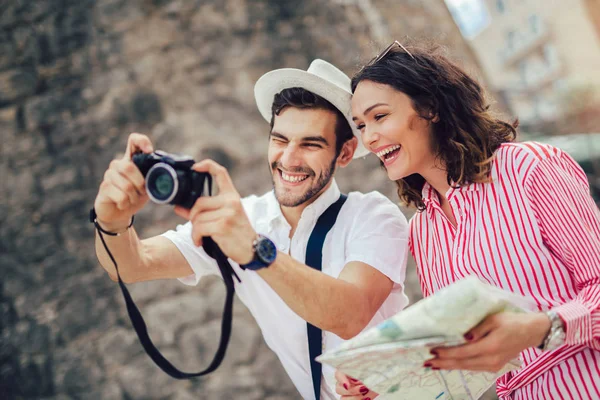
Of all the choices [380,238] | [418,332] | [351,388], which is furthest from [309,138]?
[418,332]

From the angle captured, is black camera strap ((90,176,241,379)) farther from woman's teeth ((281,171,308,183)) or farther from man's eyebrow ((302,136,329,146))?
man's eyebrow ((302,136,329,146))

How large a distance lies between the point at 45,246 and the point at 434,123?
8.61 feet

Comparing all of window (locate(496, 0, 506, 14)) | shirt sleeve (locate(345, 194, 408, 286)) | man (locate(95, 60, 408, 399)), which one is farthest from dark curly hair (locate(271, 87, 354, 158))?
window (locate(496, 0, 506, 14))

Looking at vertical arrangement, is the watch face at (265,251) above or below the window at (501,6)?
below

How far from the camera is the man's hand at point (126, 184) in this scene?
4.79 ft

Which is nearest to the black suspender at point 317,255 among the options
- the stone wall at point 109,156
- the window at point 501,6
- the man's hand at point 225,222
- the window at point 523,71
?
the man's hand at point 225,222

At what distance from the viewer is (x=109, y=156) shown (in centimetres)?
342

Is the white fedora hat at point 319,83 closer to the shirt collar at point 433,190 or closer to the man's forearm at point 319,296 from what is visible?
the shirt collar at point 433,190

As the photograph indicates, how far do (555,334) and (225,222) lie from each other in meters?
0.87

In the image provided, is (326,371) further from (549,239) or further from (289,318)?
(549,239)

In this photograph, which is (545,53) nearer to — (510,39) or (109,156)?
(510,39)

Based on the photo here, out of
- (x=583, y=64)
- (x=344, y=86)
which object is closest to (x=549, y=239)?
(x=344, y=86)

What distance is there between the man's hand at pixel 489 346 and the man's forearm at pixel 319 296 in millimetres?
380

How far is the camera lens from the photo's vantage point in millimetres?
1311
